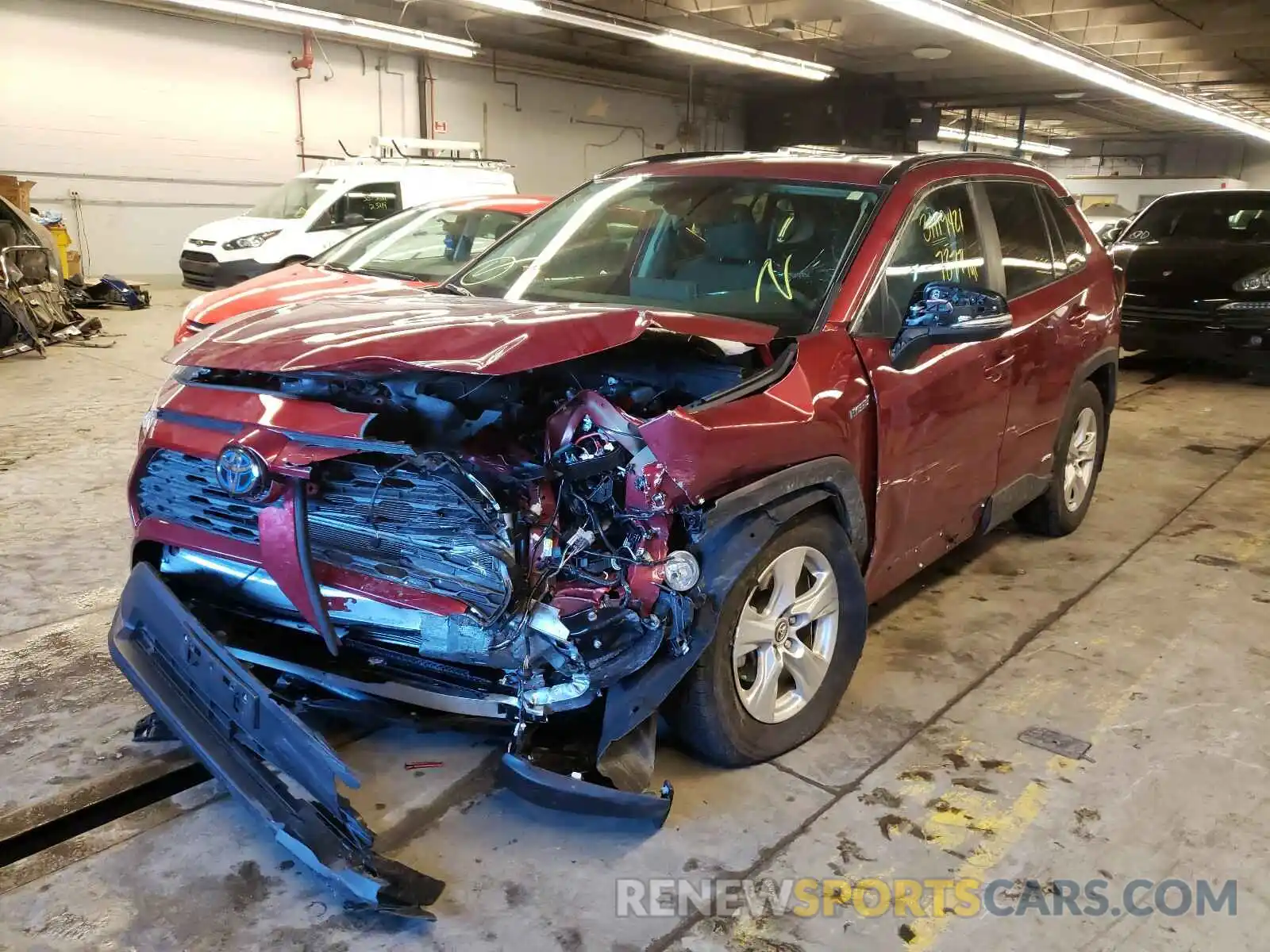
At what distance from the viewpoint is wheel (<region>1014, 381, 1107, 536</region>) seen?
14.3ft

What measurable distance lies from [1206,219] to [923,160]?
24.4ft

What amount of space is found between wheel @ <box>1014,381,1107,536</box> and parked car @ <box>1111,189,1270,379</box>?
426cm

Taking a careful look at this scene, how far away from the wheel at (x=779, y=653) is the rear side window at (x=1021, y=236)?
61.4 inches

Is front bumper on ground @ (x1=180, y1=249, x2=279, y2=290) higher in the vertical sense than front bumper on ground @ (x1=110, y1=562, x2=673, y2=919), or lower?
higher

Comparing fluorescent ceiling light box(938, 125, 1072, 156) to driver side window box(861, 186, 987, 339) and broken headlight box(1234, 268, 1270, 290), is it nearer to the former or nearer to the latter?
broken headlight box(1234, 268, 1270, 290)

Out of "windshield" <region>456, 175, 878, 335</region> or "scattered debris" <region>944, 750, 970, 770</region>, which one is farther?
"windshield" <region>456, 175, 878, 335</region>

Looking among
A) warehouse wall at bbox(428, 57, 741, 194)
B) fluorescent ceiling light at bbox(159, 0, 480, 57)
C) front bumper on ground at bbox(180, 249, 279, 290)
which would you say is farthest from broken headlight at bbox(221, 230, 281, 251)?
warehouse wall at bbox(428, 57, 741, 194)

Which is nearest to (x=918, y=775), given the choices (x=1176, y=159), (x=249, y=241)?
(x=249, y=241)

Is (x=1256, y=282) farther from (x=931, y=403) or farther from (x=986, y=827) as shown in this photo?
(x=986, y=827)

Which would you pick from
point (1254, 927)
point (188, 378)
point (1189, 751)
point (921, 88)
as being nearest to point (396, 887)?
point (188, 378)

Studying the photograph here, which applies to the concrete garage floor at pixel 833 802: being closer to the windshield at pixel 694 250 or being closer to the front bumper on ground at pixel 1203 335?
the windshield at pixel 694 250

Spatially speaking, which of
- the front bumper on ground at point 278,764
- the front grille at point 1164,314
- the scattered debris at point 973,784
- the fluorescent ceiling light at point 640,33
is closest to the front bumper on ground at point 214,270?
the fluorescent ceiling light at point 640,33

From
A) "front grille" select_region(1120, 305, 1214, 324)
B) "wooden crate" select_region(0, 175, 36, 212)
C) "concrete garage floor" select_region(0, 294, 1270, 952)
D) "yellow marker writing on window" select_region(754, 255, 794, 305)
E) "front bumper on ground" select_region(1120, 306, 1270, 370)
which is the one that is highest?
"wooden crate" select_region(0, 175, 36, 212)

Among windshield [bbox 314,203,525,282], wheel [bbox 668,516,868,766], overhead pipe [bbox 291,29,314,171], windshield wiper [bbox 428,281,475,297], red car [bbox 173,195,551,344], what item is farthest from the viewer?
overhead pipe [bbox 291,29,314,171]
